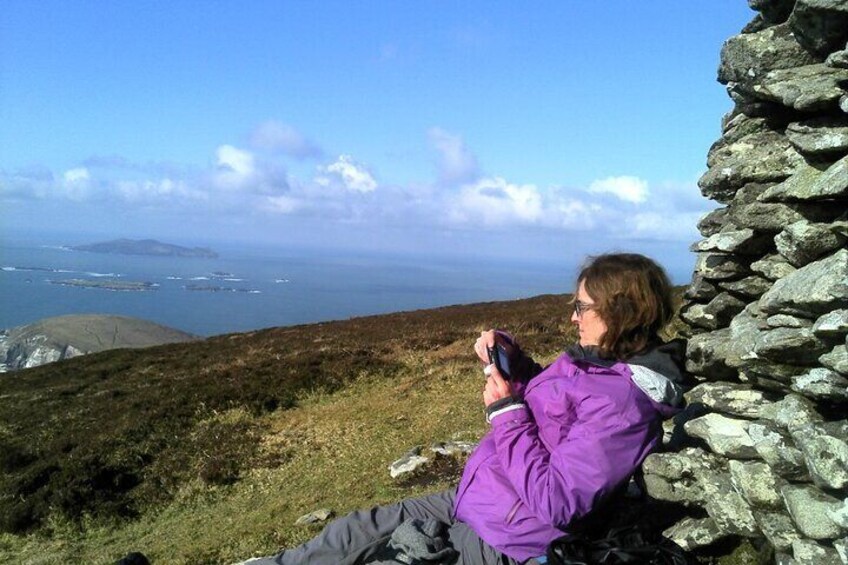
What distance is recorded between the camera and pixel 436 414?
14.3m

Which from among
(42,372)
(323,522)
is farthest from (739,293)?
(42,372)

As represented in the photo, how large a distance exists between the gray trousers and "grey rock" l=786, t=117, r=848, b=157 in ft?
11.3

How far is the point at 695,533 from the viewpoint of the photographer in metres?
4.92

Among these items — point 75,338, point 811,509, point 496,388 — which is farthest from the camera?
point 75,338

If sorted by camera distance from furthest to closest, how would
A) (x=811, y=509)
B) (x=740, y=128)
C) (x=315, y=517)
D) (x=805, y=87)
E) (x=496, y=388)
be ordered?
1. (x=315, y=517)
2. (x=740, y=128)
3. (x=805, y=87)
4. (x=496, y=388)
5. (x=811, y=509)

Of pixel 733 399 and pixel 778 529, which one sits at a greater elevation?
pixel 733 399

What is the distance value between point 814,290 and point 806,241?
2.10 ft

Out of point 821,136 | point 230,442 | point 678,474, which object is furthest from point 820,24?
point 230,442

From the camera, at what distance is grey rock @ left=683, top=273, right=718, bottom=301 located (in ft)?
20.1

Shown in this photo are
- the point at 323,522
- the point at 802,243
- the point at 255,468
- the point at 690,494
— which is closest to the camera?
the point at 802,243

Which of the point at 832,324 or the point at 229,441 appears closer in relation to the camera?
the point at 832,324

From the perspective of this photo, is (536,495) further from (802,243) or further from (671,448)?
(802,243)

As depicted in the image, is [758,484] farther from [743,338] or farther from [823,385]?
[743,338]

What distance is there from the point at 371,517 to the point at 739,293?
11.8 ft
